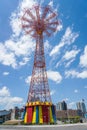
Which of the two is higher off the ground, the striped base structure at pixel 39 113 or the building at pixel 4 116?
the building at pixel 4 116

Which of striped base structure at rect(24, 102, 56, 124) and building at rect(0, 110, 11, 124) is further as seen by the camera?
building at rect(0, 110, 11, 124)

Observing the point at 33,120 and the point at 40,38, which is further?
the point at 40,38

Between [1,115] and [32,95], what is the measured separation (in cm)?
5628

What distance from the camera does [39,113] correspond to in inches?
1544

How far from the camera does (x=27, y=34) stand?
47.5m

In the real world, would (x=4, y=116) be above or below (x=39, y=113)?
above

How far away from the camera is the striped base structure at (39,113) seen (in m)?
38.9

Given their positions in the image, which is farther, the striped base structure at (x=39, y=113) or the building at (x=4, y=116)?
the building at (x=4, y=116)

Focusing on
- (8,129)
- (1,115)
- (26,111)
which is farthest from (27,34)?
(1,115)

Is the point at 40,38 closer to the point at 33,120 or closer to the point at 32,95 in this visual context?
the point at 32,95

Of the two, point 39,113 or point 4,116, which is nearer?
point 39,113

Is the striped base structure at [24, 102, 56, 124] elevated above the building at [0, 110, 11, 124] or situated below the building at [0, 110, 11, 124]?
below

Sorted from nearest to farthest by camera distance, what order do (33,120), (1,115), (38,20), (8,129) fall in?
(8,129) → (33,120) → (38,20) → (1,115)

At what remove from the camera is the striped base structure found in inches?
1531
